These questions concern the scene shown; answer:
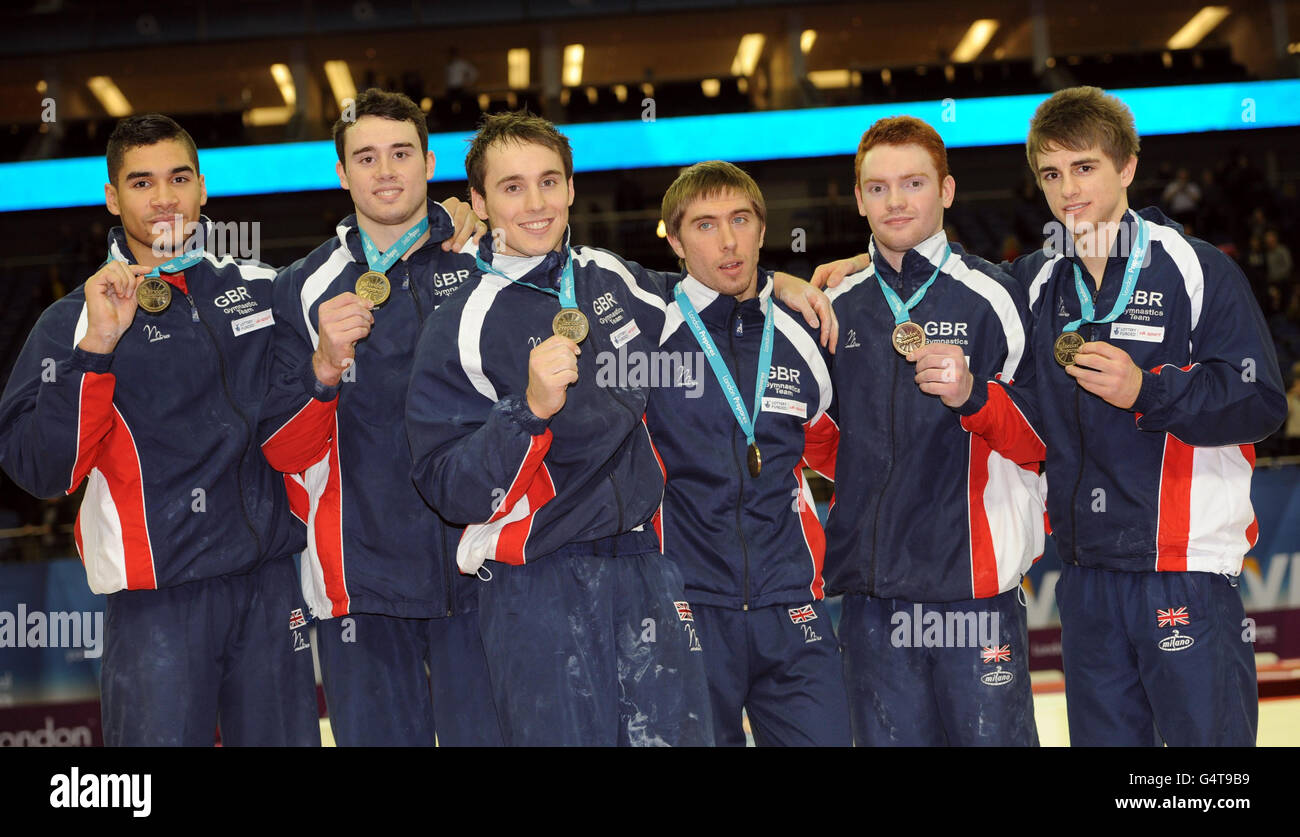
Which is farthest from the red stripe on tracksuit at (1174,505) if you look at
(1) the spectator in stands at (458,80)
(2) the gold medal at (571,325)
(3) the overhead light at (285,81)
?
(3) the overhead light at (285,81)

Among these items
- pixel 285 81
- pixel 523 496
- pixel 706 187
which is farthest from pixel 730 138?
pixel 523 496

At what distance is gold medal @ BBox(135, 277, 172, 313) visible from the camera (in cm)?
364

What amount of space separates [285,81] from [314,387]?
2361 centimetres

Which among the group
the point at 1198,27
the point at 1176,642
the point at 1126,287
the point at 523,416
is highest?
the point at 1198,27

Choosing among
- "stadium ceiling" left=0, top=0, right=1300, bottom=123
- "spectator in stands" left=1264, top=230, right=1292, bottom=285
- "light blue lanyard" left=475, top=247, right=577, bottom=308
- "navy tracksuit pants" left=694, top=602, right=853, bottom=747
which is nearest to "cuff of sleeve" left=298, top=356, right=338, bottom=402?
"light blue lanyard" left=475, top=247, right=577, bottom=308

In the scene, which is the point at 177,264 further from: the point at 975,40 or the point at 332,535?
the point at 975,40

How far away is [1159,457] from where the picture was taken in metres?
3.64

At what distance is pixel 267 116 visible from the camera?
23.4 metres

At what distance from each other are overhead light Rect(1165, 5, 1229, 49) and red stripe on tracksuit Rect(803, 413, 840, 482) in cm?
2505

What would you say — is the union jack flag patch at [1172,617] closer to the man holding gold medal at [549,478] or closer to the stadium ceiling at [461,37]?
the man holding gold medal at [549,478]

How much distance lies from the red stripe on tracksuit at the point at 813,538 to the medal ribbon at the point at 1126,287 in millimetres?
1040

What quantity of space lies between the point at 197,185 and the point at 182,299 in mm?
459

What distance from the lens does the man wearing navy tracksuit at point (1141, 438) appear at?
3459 millimetres
